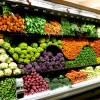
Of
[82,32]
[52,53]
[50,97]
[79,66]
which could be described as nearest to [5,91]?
[50,97]

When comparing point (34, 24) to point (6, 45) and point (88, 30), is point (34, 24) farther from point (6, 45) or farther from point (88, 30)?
Result: point (88, 30)

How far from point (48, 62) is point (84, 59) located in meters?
1.57

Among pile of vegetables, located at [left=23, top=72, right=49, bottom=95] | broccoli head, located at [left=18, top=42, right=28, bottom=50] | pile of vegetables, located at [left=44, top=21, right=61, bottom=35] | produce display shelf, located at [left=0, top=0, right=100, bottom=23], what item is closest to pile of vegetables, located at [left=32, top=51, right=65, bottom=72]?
pile of vegetables, located at [left=23, top=72, right=49, bottom=95]

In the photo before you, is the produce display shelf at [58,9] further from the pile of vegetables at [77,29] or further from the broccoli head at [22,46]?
the broccoli head at [22,46]

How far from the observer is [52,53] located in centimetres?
539

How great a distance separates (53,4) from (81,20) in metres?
1.67

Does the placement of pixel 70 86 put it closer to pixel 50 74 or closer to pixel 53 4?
pixel 50 74

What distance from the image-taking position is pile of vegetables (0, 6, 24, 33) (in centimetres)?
399

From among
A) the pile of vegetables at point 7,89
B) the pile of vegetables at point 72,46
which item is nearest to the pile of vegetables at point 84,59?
the pile of vegetables at point 72,46

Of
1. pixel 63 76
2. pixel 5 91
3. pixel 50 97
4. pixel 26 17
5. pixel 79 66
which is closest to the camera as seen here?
pixel 5 91

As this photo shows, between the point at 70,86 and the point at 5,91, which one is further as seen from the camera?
the point at 70,86

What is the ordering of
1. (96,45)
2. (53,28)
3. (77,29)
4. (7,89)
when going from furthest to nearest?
(96,45), (77,29), (53,28), (7,89)

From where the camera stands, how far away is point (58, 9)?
15.6ft

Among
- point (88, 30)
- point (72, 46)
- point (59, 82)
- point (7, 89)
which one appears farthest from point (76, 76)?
point (7, 89)
